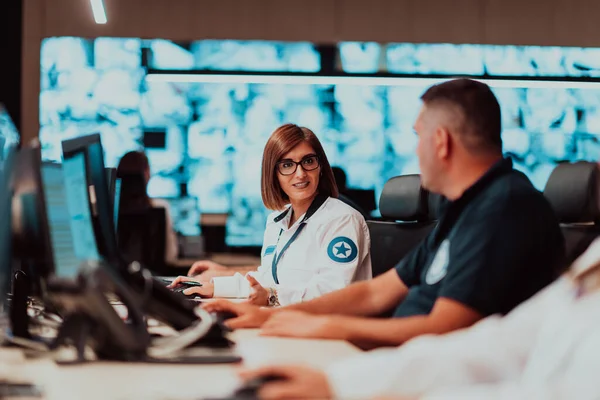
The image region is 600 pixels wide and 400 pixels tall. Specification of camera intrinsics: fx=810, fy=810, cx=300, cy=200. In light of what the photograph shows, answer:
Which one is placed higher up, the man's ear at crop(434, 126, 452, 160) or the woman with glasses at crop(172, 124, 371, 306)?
the man's ear at crop(434, 126, 452, 160)

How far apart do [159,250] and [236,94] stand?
1405mm

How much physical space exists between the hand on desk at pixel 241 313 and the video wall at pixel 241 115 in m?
3.89

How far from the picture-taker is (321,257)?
302 cm

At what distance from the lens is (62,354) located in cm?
167

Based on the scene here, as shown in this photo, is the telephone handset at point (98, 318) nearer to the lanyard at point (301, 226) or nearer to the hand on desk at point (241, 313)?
the hand on desk at point (241, 313)

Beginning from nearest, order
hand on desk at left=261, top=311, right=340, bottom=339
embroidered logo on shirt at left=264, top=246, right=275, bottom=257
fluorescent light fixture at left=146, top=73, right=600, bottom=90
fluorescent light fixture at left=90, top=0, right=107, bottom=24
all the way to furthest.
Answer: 1. hand on desk at left=261, top=311, right=340, bottom=339
2. embroidered logo on shirt at left=264, top=246, right=275, bottom=257
3. fluorescent light fixture at left=90, top=0, right=107, bottom=24
4. fluorescent light fixture at left=146, top=73, right=600, bottom=90

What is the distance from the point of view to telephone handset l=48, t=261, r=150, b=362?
151 cm

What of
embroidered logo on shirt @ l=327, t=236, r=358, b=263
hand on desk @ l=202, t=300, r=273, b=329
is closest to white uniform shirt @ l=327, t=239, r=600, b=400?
hand on desk @ l=202, t=300, r=273, b=329

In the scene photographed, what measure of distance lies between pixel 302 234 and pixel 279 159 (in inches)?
12.6

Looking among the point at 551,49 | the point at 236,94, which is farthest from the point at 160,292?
the point at 551,49

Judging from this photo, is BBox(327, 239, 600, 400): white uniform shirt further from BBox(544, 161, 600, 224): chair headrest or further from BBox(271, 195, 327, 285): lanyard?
BBox(271, 195, 327, 285): lanyard

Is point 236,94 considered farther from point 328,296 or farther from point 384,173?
→ point 328,296

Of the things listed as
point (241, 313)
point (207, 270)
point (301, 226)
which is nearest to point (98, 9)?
point (207, 270)

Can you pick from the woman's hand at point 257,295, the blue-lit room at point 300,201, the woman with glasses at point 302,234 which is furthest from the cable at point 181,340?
the woman with glasses at point 302,234
